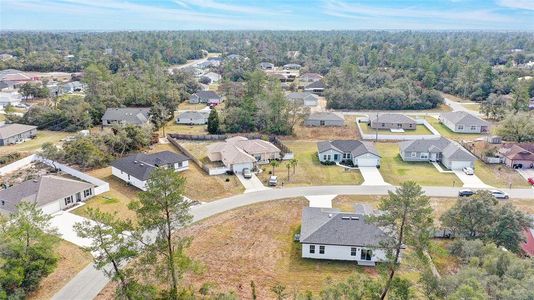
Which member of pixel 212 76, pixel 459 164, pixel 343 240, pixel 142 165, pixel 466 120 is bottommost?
pixel 459 164

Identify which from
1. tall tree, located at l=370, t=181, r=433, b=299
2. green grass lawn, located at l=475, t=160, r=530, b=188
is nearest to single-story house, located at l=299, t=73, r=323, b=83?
green grass lawn, located at l=475, t=160, r=530, b=188

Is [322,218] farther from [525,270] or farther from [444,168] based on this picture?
[444,168]

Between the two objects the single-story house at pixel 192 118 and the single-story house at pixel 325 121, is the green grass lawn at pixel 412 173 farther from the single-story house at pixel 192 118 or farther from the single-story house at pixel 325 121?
the single-story house at pixel 192 118

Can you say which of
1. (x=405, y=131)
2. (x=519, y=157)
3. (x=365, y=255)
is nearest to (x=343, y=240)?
(x=365, y=255)

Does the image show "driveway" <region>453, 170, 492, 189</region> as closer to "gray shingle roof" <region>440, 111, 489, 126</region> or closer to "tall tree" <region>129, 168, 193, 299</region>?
"gray shingle roof" <region>440, 111, 489, 126</region>

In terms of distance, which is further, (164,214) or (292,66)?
(292,66)

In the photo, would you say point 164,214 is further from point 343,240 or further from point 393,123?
point 393,123

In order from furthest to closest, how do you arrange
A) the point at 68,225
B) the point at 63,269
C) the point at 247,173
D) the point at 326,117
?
the point at 326,117
the point at 247,173
the point at 68,225
the point at 63,269
